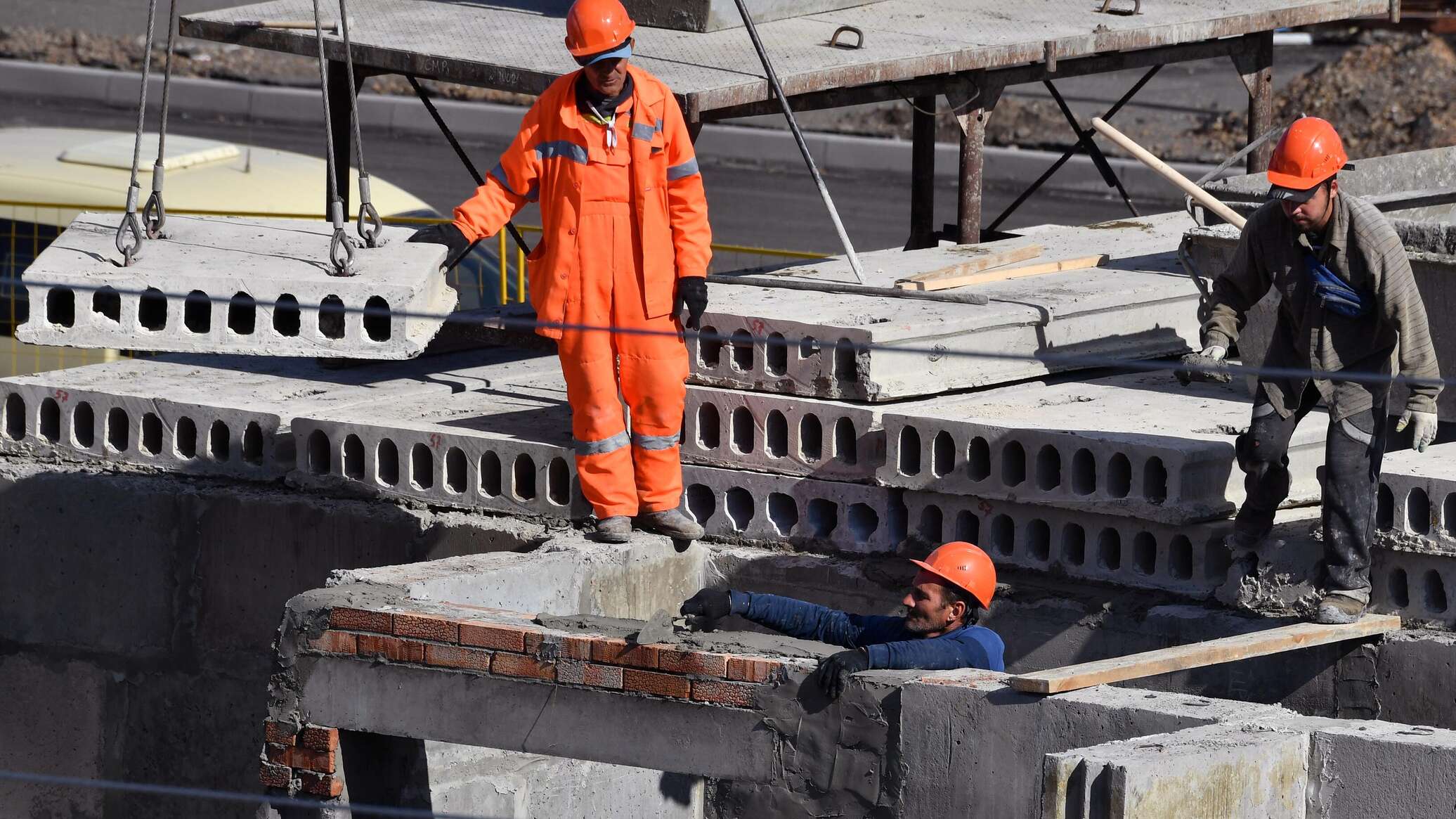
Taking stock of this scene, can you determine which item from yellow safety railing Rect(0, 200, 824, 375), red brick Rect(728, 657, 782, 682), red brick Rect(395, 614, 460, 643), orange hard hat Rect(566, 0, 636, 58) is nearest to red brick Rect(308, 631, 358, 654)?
red brick Rect(395, 614, 460, 643)

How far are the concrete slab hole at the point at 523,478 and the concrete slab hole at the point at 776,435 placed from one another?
3.30 feet

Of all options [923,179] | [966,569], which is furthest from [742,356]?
[923,179]

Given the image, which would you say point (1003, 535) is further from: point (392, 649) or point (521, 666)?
point (392, 649)

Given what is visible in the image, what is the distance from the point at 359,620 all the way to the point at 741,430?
2013 mm

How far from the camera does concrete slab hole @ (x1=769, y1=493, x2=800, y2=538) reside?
28.7 ft

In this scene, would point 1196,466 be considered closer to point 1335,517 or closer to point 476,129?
point 1335,517

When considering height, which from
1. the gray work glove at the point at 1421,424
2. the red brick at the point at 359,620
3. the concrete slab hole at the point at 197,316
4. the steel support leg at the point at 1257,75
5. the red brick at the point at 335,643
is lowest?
the red brick at the point at 335,643

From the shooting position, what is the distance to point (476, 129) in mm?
24125

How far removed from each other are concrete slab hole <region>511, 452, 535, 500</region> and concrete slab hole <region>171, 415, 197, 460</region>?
177cm

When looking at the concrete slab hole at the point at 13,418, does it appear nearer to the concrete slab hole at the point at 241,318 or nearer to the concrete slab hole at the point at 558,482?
the concrete slab hole at the point at 241,318

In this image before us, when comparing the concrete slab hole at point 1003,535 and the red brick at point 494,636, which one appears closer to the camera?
the red brick at point 494,636

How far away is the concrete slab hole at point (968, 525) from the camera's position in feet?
27.4

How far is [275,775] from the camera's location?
7.54m

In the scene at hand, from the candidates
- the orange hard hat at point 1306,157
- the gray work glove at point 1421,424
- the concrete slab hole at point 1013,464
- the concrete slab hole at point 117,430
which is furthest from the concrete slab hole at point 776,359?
the concrete slab hole at point 117,430
